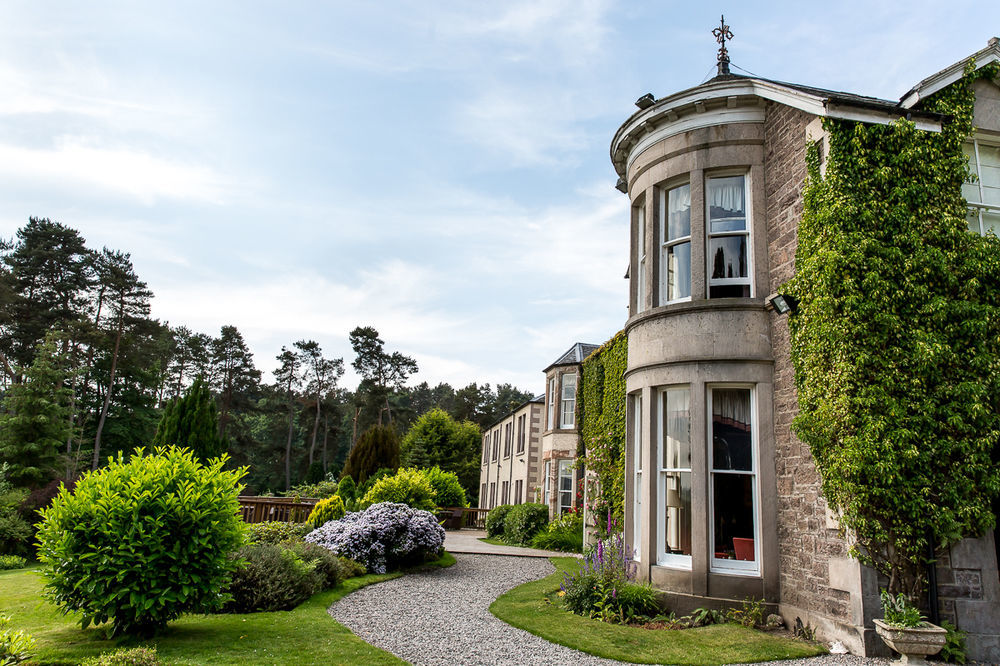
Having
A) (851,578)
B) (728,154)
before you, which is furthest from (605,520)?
(728,154)

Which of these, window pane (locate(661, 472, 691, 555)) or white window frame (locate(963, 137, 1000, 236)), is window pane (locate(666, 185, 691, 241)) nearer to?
white window frame (locate(963, 137, 1000, 236))

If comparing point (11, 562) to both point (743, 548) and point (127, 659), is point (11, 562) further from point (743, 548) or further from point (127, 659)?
point (743, 548)

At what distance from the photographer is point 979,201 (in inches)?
309

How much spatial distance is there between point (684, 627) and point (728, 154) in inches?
286

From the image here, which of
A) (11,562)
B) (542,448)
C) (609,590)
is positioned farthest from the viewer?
(542,448)

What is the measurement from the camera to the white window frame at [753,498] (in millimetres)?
8320

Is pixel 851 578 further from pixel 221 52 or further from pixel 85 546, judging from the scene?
pixel 221 52

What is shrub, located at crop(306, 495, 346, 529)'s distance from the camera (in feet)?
49.6

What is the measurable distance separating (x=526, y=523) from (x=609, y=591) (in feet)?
42.5

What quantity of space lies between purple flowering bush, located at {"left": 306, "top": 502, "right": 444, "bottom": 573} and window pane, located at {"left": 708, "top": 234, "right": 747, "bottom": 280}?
8.92 meters

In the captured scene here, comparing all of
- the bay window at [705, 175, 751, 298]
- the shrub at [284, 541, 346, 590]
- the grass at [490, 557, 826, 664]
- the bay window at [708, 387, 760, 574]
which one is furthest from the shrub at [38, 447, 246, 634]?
the bay window at [705, 175, 751, 298]

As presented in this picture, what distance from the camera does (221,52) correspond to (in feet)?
26.2

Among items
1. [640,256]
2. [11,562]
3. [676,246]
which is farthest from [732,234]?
[11,562]

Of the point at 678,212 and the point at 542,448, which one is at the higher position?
the point at 678,212
